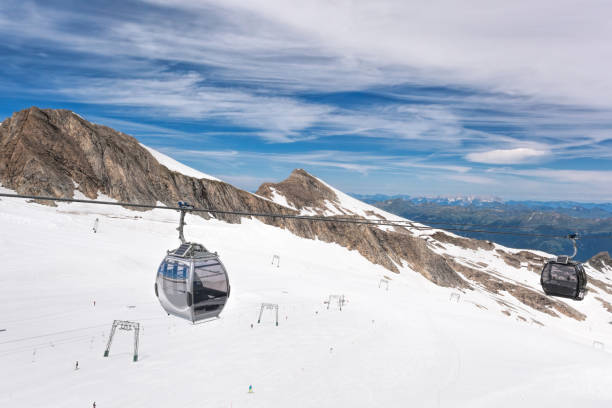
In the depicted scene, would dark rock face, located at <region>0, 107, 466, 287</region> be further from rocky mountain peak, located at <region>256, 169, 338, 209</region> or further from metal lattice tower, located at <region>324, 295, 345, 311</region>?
metal lattice tower, located at <region>324, 295, 345, 311</region>

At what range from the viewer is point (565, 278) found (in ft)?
49.8

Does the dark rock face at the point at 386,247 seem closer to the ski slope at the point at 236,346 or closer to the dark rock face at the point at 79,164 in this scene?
the dark rock face at the point at 79,164

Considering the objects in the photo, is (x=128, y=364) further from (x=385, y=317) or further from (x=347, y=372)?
(x=385, y=317)

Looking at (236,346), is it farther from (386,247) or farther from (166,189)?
(386,247)

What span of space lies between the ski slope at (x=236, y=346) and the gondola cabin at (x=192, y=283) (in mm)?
10947

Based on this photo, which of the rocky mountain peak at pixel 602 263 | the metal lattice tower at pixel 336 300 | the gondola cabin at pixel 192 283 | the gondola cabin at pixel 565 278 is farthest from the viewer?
the rocky mountain peak at pixel 602 263

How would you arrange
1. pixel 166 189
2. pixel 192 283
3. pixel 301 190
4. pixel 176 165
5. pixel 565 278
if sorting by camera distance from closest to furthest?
1. pixel 192 283
2. pixel 565 278
3. pixel 166 189
4. pixel 176 165
5. pixel 301 190

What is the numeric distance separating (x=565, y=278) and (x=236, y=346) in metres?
21.4

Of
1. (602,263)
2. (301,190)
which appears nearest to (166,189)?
(301,190)

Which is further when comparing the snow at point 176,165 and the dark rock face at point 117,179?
the snow at point 176,165

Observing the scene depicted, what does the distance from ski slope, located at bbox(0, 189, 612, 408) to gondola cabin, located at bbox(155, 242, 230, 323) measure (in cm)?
1095

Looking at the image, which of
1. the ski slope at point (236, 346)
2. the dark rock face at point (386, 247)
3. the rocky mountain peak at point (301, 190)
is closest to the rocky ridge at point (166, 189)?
the dark rock face at point (386, 247)

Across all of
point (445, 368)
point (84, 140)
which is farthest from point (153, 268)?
point (84, 140)

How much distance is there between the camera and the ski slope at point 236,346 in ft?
63.5
